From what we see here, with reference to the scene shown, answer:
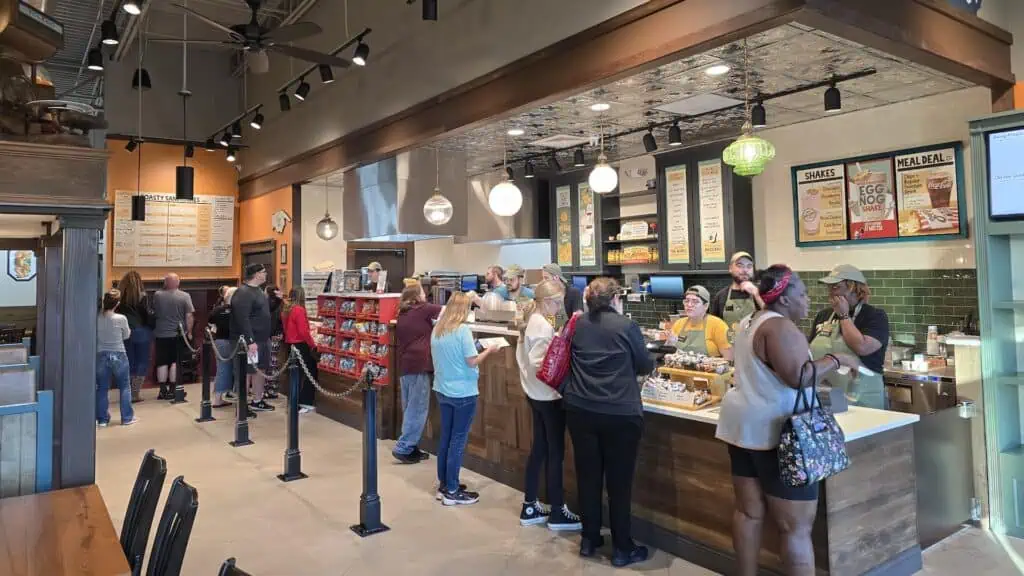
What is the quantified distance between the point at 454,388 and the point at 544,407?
867 millimetres

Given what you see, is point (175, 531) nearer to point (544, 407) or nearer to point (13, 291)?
point (544, 407)

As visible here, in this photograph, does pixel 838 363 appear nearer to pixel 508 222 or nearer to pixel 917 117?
pixel 917 117

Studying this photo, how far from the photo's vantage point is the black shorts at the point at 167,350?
9.04 meters

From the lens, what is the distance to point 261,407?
8258 mm

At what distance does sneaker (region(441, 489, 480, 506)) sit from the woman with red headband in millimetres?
A: 2348

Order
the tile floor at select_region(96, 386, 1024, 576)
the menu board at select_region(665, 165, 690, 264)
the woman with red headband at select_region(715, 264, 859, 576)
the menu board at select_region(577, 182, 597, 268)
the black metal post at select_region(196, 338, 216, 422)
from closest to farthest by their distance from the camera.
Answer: the woman with red headband at select_region(715, 264, 859, 576), the tile floor at select_region(96, 386, 1024, 576), the menu board at select_region(665, 165, 690, 264), the black metal post at select_region(196, 338, 216, 422), the menu board at select_region(577, 182, 597, 268)

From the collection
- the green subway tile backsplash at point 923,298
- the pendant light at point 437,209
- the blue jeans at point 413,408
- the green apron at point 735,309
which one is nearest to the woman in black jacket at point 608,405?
the blue jeans at point 413,408

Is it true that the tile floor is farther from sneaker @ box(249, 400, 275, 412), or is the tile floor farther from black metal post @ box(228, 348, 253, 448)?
sneaker @ box(249, 400, 275, 412)

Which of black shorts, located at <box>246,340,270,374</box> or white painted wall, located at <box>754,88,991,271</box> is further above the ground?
white painted wall, located at <box>754,88,991,271</box>

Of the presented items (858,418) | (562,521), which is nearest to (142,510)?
(562,521)

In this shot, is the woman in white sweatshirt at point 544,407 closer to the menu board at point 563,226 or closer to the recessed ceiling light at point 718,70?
the recessed ceiling light at point 718,70

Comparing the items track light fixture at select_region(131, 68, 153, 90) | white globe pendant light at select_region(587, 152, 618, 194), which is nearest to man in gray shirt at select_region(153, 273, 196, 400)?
track light fixture at select_region(131, 68, 153, 90)

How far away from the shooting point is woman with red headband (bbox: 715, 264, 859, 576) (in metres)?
2.73

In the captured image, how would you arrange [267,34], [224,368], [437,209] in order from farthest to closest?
[224,368]
[437,209]
[267,34]
